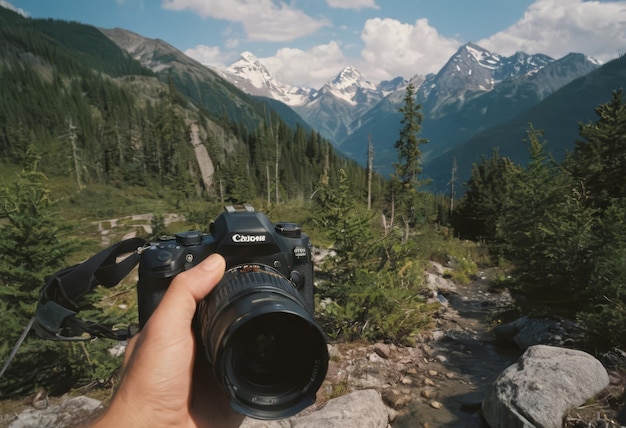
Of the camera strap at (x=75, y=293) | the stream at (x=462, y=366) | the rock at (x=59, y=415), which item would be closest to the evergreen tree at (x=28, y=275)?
the rock at (x=59, y=415)

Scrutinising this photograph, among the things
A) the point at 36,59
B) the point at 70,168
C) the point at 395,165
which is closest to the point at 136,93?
the point at 36,59

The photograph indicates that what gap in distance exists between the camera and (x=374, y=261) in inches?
336

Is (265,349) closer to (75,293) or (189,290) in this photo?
(189,290)

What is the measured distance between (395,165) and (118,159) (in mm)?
59016

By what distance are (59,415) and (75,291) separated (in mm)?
3208

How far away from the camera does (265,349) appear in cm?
165

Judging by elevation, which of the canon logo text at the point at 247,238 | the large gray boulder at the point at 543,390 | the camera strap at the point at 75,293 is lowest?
the large gray boulder at the point at 543,390

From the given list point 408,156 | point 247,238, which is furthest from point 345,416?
point 408,156

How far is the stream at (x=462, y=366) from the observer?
5.79 meters

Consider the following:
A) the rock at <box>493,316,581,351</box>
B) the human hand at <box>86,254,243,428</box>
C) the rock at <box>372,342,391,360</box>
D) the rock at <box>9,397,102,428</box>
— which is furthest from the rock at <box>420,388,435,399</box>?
the human hand at <box>86,254,243,428</box>

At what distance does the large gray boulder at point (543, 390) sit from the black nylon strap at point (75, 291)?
5.02 meters

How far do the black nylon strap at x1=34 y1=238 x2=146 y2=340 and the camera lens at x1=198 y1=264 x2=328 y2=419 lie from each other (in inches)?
41.7

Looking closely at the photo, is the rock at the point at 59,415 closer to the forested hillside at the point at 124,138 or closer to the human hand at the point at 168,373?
the human hand at the point at 168,373

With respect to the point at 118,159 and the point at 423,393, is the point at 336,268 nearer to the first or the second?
the point at 423,393
